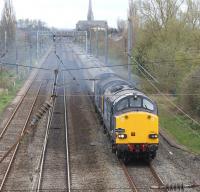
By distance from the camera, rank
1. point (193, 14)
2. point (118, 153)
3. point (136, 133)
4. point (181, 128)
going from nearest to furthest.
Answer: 1. point (136, 133)
2. point (118, 153)
3. point (181, 128)
4. point (193, 14)

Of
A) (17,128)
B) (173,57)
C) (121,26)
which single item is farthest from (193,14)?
(121,26)

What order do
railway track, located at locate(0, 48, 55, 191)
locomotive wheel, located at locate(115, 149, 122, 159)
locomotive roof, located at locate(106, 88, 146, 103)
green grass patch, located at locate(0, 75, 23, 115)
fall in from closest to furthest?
railway track, located at locate(0, 48, 55, 191) < locomotive wheel, located at locate(115, 149, 122, 159) < locomotive roof, located at locate(106, 88, 146, 103) < green grass patch, located at locate(0, 75, 23, 115)

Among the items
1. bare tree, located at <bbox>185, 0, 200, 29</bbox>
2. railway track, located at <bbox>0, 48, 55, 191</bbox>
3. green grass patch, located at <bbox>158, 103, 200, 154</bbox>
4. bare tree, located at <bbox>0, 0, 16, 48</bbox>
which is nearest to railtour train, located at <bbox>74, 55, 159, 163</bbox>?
green grass patch, located at <bbox>158, 103, 200, 154</bbox>

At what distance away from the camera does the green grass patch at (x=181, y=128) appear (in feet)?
84.2

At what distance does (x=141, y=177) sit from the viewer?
19.8 metres

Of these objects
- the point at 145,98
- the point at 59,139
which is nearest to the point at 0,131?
the point at 59,139

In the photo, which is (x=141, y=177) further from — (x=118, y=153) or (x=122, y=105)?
(x=122, y=105)

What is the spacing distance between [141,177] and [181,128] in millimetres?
10064

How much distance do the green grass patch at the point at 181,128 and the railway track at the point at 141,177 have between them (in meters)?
3.95

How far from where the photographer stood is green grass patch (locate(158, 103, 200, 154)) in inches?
1010

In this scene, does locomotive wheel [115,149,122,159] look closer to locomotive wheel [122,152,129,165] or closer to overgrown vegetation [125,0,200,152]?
locomotive wheel [122,152,129,165]

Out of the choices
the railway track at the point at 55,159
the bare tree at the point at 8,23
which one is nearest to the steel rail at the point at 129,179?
the railway track at the point at 55,159

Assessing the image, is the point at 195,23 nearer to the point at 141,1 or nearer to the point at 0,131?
the point at 141,1

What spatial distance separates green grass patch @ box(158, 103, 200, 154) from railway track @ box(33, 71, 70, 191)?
600 centimetres
